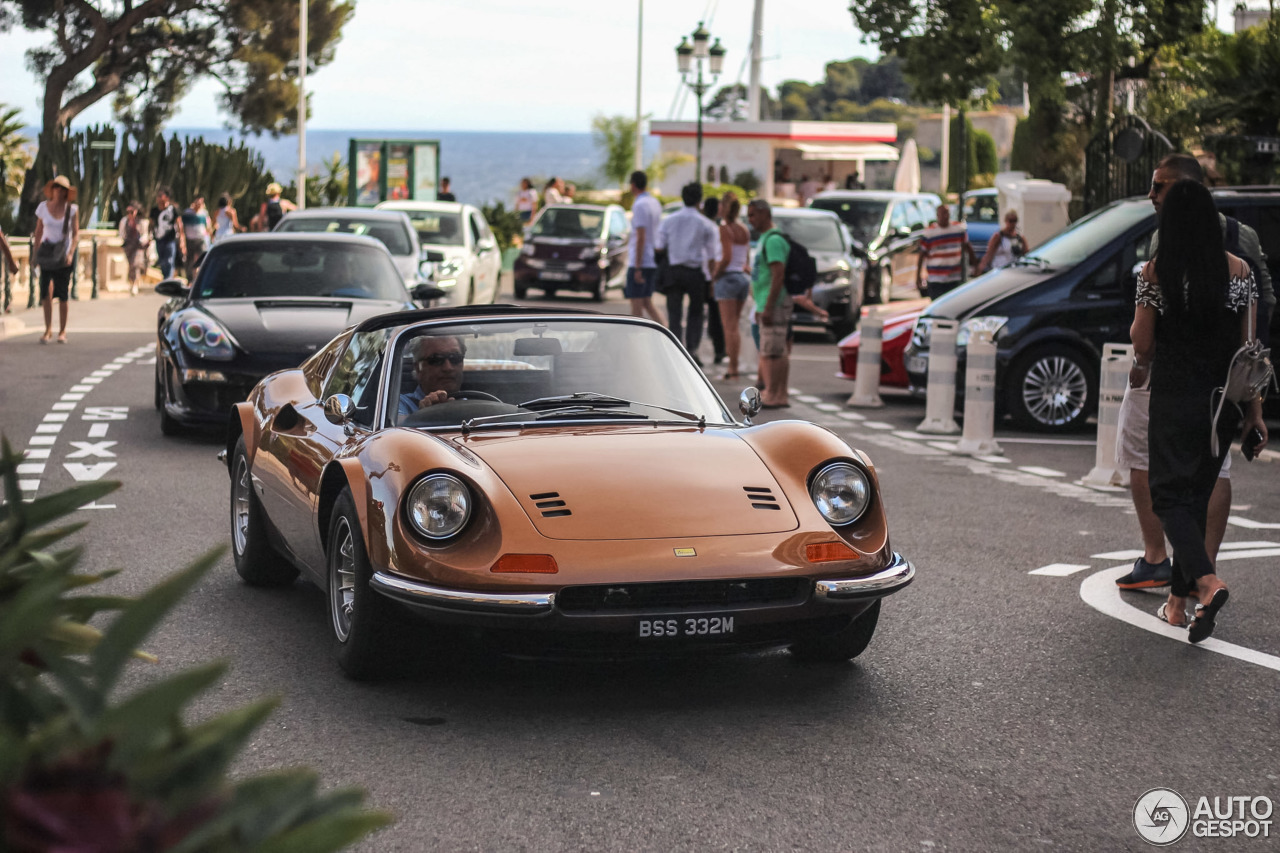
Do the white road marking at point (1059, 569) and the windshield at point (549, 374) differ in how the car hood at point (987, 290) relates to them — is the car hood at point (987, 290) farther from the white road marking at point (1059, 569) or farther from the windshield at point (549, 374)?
the windshield at point (549, 374)

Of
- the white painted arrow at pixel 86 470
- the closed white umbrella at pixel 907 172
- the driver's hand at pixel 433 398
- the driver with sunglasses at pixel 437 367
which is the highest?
the closed white umbrella at pixel 907 172

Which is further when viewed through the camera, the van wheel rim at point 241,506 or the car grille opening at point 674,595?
the van wheel rim at point 241,506

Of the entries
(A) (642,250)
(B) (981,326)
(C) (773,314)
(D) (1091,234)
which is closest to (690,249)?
(A) (642,250)

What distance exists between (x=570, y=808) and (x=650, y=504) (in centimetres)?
131

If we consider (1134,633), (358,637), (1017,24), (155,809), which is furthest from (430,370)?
(1017,24)

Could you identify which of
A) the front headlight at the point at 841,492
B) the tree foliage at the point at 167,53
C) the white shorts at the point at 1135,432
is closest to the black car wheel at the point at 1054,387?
Result: the white shorts at the point at 1135,432

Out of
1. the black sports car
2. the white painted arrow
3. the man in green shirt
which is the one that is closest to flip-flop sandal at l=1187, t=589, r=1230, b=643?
the black sports car

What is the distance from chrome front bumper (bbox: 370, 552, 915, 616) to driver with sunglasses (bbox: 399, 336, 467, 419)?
1.20m

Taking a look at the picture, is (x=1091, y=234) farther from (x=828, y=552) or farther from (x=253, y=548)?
(x=828, y=552)

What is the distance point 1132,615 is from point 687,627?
8.66 feet

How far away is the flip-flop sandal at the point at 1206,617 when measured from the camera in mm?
6336

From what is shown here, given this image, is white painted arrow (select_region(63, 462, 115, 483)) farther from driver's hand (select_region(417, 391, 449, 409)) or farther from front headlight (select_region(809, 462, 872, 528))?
front headlight (select_region(809, 462, 872, 528))

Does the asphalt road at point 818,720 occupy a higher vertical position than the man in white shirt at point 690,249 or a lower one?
lower
